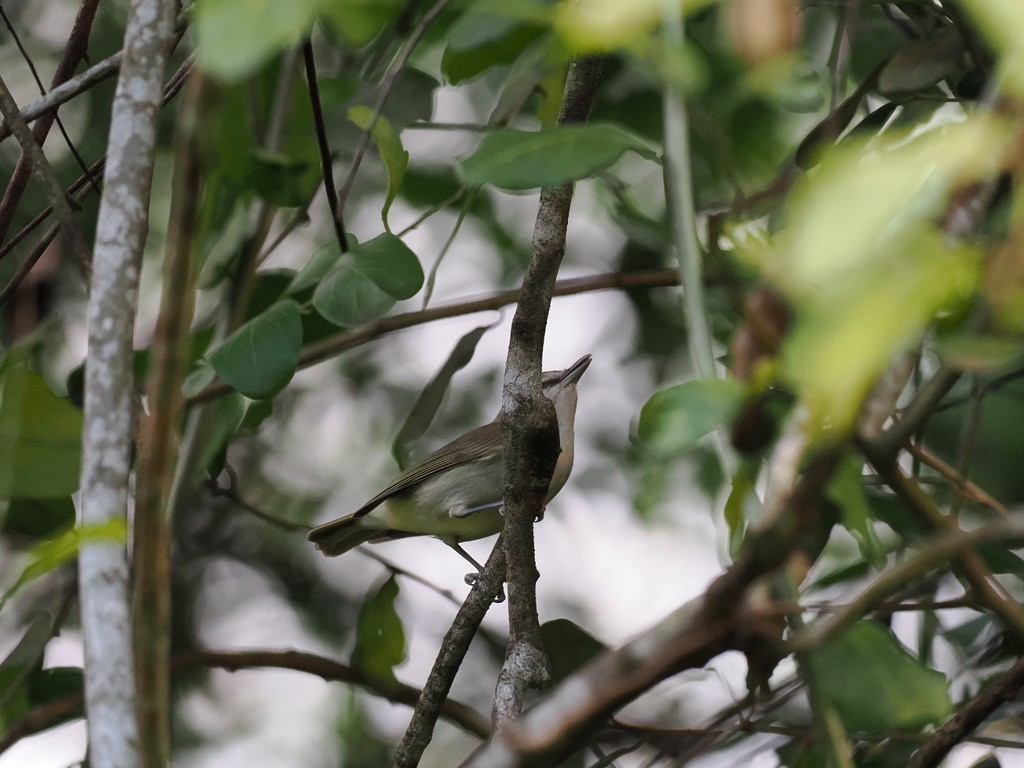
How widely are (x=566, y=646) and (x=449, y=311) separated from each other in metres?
0.82

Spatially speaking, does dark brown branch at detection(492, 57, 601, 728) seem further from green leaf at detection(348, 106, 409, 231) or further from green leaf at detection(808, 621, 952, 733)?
green leaf at detection(808, 621, 952, 733)

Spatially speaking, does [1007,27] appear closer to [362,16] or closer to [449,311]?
[362,16]

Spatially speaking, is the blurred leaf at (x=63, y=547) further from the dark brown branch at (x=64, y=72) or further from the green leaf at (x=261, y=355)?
the dark brown branch at (x=64, y=72)

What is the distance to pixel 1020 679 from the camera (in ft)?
5.73

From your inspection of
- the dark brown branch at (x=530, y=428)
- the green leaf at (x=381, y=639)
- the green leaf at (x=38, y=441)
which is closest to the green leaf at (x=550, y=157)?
the dark brown branch at (x=530, y=428)

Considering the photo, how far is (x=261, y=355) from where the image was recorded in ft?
5.60

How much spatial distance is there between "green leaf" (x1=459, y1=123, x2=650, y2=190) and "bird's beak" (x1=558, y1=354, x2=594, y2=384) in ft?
8.75

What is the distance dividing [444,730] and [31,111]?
12.2 feet

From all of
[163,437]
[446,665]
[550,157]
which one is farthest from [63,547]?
[446,665]

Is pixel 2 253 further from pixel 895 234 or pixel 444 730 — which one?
pixel 444 730

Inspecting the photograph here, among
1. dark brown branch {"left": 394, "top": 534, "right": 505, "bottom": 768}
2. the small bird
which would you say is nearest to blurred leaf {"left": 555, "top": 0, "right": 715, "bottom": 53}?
dark brown branch {"left": 394, "top": 534, "right": 505, "bottom": 768}

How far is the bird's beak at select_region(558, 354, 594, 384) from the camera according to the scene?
3.87 m

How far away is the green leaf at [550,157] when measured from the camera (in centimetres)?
115

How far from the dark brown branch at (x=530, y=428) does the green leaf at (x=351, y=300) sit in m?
0.27
